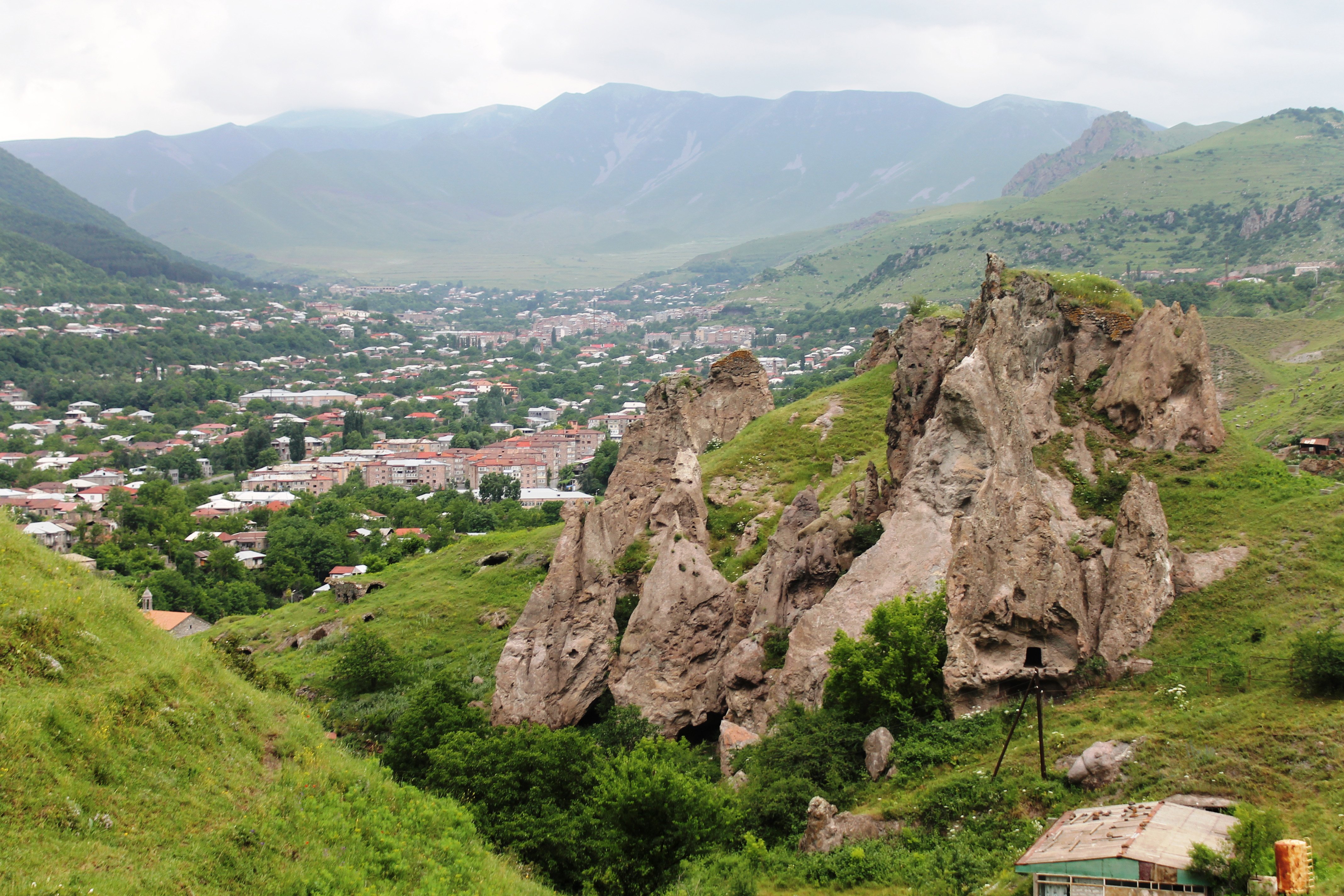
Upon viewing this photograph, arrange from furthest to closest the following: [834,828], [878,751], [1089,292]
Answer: [1089,292] → [878,751] → [834,828]

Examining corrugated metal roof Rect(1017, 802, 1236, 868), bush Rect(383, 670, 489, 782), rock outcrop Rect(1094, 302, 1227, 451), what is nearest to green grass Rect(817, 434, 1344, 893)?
corrugated metal roof Rect(1017, 802, 1236, 868)

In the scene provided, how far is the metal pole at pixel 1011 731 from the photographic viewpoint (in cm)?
2448

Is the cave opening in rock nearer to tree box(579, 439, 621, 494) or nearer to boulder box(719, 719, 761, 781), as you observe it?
boulder box(719, 719, 761, 781)

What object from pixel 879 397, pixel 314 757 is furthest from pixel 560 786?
pixel 879 397

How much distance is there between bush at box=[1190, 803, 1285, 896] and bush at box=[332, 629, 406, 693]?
33144 millimetres

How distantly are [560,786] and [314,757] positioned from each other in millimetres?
8830

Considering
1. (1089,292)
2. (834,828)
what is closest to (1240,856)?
(834,828)

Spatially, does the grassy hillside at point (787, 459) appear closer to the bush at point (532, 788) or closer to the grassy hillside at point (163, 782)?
the bush at point (532, 788)

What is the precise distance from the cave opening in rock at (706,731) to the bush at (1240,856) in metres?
17.7

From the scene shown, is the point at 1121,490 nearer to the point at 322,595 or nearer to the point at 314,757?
the point at 314,757

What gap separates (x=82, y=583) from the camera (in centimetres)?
2238

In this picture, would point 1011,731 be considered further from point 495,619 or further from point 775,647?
point 495,619

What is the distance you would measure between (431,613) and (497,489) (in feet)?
309

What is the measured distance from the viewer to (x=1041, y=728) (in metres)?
23.9
